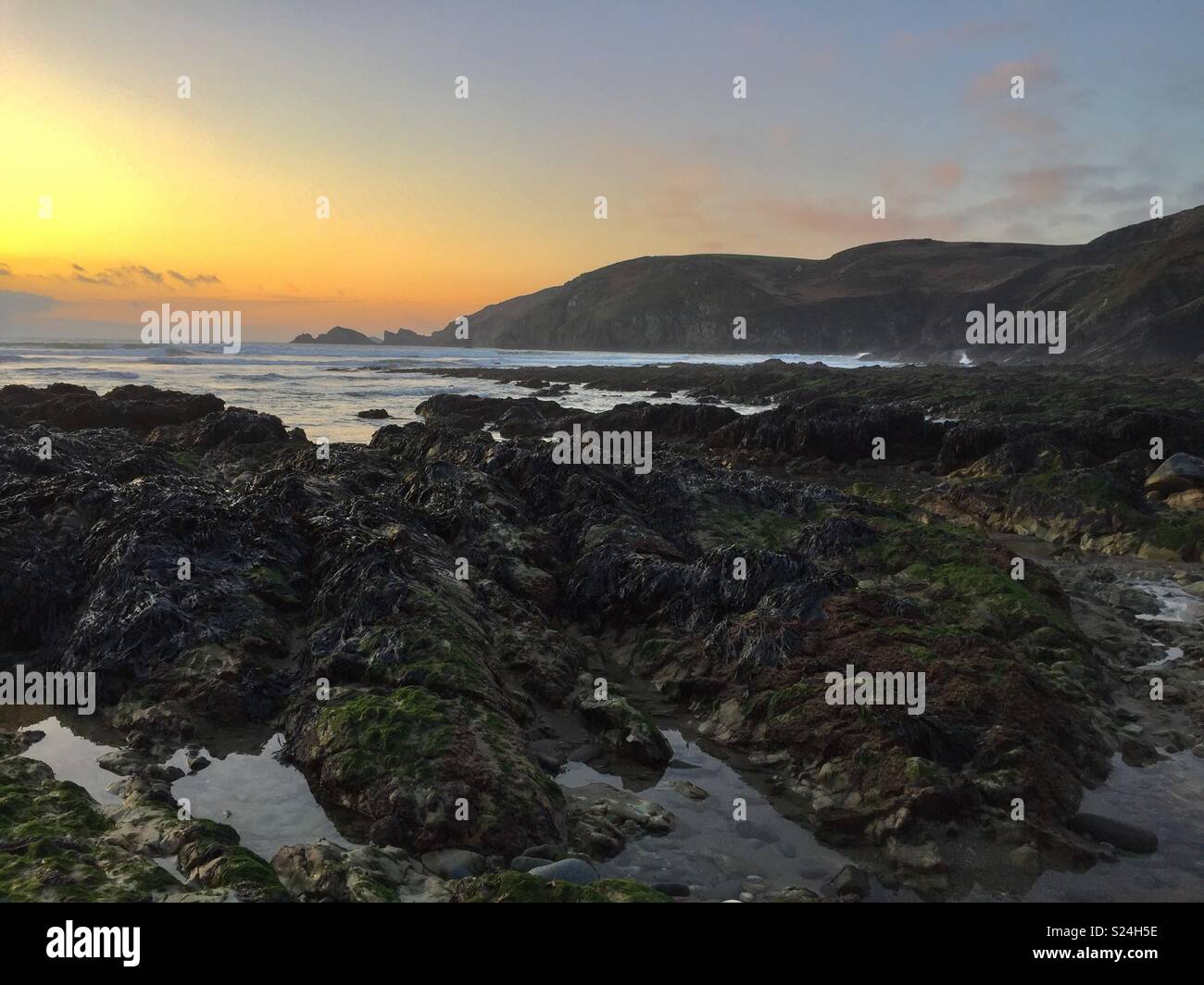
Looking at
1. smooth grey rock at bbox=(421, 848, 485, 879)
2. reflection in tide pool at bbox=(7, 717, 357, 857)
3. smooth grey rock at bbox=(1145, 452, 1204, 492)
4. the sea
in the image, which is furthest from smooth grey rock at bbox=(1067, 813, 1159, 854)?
the sea

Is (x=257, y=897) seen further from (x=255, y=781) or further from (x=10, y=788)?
(x=10, y=788)

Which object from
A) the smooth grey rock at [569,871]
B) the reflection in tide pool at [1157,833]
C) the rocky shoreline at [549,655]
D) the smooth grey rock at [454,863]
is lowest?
the reflection in tide pool at [1157,833]

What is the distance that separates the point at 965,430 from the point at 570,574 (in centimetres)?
1985

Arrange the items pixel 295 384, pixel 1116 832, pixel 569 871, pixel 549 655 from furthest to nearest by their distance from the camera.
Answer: pixel 295 384 → pixel 549 655 → pixel 1116 832 → pixel 569 871

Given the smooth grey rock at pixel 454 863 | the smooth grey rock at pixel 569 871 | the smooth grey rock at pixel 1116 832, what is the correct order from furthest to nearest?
the smooth grey rock at pixel 1116 832, the smooth grey rock at pixel 454 863, the smooth grey rock at pixel 569 871

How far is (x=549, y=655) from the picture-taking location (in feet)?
34.1

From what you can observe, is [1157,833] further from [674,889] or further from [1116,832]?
[674,889]

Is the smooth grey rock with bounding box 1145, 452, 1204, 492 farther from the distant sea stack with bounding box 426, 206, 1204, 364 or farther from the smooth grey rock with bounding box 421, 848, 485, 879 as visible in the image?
the distant sea stack with bounding box 426, 206, 1204, 364

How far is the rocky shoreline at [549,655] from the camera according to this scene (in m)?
6.54

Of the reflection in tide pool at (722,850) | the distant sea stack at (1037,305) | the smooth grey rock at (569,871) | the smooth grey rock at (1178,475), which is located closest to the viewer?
the smooth grey rock at (569,871)

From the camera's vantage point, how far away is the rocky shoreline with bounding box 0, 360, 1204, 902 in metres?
6.54

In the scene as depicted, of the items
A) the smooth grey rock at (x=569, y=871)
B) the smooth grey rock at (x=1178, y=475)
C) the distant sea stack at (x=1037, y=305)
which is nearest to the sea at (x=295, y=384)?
the distant sea stack at (x=1037, y=305)

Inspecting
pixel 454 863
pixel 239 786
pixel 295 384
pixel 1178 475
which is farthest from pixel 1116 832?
pixel 295 384

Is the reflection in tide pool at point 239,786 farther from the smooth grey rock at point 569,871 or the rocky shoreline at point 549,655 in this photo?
the smooth grey rock at point 569,871
